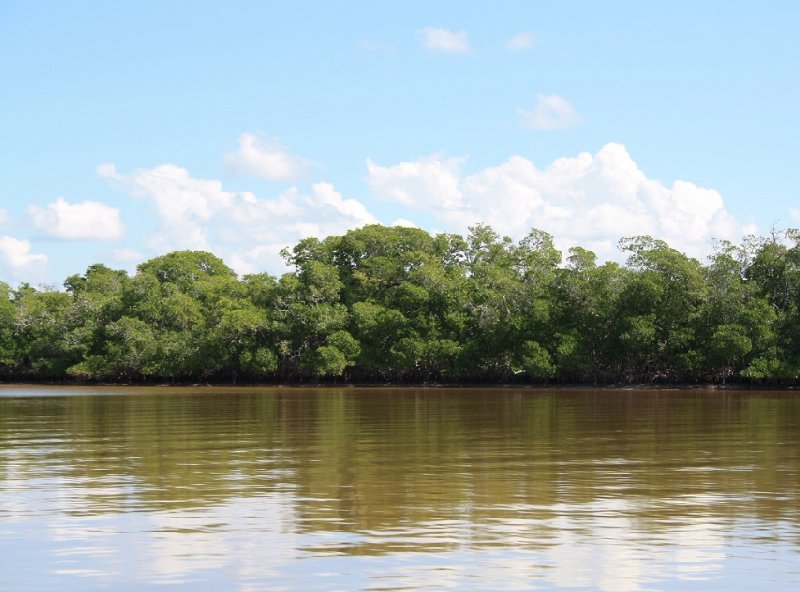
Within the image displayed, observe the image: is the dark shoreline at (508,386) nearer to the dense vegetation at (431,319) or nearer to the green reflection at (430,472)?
the dense vegetation at (431,319)

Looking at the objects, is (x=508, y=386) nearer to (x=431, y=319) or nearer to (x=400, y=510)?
(x=431, y=319)

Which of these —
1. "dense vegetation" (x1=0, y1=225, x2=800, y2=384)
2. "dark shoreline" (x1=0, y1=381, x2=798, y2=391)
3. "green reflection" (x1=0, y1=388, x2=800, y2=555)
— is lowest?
"dark shoreline" (x1=0, y1=381, x2=798, y2=391)

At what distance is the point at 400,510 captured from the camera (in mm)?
12320

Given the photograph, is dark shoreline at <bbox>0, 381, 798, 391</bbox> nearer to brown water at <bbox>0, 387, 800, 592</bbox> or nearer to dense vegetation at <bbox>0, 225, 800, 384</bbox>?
dense vegetation at <bbox>0, 225, 800, 384</bbox>

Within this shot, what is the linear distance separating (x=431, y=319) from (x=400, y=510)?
2273 inches

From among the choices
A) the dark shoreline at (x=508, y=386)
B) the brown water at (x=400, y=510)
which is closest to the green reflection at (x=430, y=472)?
the brown water at (x=400, y=510)

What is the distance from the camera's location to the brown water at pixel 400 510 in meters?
9.07

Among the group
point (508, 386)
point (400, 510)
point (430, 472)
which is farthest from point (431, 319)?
point (400, 510)

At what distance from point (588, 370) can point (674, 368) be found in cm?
522

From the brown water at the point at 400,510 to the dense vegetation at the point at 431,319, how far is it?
3900 cm

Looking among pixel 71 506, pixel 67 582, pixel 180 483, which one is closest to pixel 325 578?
pixel 67 582

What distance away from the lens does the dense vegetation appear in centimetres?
6222

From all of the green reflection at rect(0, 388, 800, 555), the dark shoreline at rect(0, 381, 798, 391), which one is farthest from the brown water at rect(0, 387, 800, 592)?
the dark shoreline at rect(0, 381, 798, 391)

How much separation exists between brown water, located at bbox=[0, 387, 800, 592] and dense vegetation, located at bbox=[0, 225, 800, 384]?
39.0 m
